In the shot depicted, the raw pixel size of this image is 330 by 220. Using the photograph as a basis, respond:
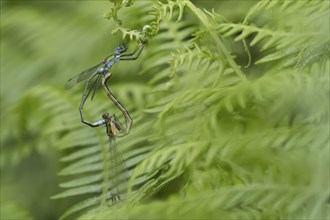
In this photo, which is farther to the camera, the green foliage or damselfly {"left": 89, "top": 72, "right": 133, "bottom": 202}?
damselfly {"left": 89, "top": 72, "right": 133, "bottom": 202}

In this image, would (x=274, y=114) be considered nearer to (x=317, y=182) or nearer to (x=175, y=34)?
(x=317, y=182)

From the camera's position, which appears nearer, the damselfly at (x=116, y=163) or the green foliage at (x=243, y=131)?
the green foliage at (x=243, y=131)

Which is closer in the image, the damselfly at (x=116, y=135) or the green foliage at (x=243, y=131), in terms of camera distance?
the green foliage at (x=243, y=131)

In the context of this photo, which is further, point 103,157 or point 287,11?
point 103,157

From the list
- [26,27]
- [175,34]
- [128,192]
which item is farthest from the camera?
[26,27]

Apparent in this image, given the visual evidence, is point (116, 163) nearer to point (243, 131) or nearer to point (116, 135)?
point (116, 135)

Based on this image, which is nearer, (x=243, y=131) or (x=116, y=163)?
(x=243, y=131)

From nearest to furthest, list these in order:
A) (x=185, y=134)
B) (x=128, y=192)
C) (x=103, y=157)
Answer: (x=128, y=192) < (x=185, y=134) < (x=103, y=157)

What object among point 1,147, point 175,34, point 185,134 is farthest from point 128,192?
point 1,147

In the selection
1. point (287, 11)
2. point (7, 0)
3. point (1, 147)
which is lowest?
point (287, 11)

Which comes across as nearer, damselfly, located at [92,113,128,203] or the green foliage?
the green foliage

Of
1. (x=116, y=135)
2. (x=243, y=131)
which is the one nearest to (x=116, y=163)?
(x=116, y=135)
